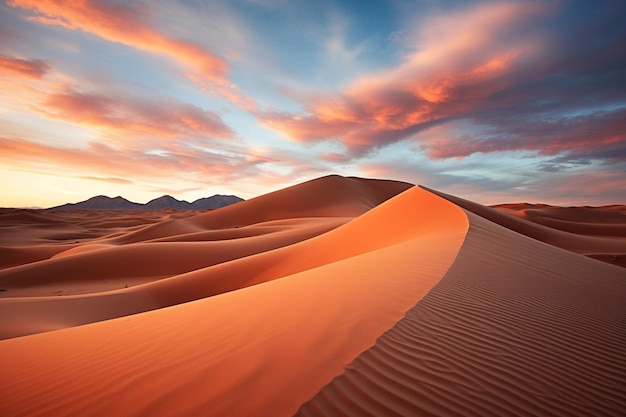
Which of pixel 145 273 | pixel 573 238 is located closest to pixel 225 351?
pixel 145 273

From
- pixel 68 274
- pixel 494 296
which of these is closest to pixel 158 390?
pixel 494 296

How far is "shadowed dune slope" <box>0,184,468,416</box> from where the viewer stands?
203cm

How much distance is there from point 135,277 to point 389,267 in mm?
13375

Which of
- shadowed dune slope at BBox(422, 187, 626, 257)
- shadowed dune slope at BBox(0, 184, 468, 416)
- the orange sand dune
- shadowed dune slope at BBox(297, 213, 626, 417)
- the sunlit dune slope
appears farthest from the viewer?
shadowed dune slope at BBox(422, 187, 626, 257)

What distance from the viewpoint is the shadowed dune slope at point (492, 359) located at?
1.91 meters

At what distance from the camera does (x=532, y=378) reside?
87.5 inches

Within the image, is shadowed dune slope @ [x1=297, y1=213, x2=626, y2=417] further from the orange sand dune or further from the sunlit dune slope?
the orange sand dune

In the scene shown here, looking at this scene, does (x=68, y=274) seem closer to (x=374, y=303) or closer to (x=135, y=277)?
(x=135, y=277)

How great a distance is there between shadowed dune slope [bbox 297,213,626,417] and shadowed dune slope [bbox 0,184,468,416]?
0.18 meters

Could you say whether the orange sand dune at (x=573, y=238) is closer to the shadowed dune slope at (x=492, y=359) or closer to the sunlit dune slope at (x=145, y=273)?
the sunlit dune slope at (x=145, y=273)

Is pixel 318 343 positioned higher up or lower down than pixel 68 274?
higher up

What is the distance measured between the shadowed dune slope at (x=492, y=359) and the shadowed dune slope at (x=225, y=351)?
0.59 feet

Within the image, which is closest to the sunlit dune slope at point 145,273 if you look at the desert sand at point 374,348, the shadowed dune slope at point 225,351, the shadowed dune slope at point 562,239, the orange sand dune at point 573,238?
the desert sand at point 374,348

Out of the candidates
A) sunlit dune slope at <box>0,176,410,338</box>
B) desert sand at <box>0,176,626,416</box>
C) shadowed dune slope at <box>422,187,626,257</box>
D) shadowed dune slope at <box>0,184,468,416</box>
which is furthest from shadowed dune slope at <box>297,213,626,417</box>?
shadowed dune slope at <box>422,187,626,257</box>
